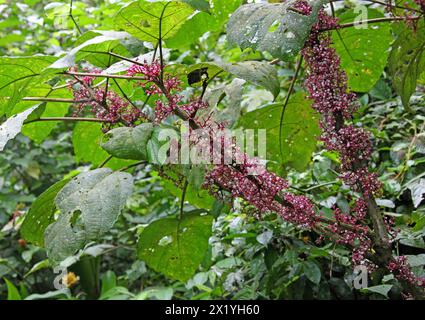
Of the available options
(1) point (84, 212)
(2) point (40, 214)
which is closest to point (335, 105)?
(1) point (84, 212)

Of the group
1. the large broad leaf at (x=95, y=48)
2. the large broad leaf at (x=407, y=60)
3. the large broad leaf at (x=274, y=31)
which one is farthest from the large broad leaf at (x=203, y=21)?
the large broad leaf at (x=407, y=60)

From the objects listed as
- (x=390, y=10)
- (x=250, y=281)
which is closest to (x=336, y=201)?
(x=250, y=281)

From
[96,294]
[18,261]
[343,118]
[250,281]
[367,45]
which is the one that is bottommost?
[96,294]

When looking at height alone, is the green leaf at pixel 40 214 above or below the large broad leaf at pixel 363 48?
below

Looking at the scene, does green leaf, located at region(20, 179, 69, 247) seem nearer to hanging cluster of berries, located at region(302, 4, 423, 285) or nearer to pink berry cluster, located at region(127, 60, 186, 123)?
pink berry cluster, located at region(127, 60, 186, 123)

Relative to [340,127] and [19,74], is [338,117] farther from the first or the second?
[19,74]

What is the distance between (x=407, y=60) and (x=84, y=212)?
2.36ft

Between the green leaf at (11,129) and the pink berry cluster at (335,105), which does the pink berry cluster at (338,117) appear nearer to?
the pink berry cluster at (335,105)

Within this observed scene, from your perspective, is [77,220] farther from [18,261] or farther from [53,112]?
[18,261]

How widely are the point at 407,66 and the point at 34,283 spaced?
237cm

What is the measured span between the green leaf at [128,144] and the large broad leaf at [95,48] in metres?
0.14

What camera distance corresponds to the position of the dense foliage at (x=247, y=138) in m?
0.87

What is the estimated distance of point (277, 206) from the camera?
0.92 m

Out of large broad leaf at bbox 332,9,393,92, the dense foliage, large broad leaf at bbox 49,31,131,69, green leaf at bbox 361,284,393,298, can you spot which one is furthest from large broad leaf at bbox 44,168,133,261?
large broad leaf at bbox 332,9,393,92
